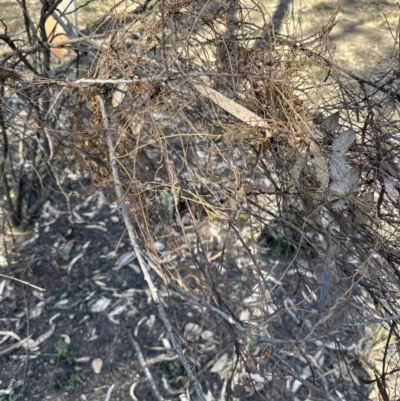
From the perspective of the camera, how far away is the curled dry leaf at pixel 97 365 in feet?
6.98

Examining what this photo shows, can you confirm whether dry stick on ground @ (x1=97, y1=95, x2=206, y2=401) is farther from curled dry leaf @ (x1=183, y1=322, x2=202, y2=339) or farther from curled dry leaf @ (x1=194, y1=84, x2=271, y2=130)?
curled dry leaf @ (x1=183, y1=322, x2=202, y2=339)

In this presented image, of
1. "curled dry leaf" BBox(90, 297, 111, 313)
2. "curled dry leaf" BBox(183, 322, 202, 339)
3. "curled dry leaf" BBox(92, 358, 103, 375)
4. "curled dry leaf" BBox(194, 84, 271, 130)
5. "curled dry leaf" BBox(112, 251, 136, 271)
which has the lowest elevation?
"curled dry leaf" BBox(92, 358, 103, 375)

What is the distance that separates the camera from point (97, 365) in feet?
7.05

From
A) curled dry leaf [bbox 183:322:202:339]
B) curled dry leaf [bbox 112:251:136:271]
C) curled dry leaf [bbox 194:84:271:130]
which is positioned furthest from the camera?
curled dry leaf [bbox 112:251:136:271]

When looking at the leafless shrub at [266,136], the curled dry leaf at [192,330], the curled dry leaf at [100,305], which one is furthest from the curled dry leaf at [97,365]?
the leafless shrub at [266,136]

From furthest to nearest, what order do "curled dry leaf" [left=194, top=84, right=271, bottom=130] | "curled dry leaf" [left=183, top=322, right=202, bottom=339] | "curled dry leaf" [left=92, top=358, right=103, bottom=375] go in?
"curled dry leaf" [left=183, top=322, right=202, bottom=339] → "curled dry leaf" [left=92, top=358, right=103, bottom=375] → "curled dry leaf" [left=194, top=84, right=271, bottom=130]

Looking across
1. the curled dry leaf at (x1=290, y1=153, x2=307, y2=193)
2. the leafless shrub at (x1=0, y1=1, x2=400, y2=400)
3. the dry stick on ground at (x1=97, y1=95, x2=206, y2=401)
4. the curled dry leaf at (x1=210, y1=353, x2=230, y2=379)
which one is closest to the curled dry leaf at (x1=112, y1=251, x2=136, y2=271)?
the curled dry leaf at (x1=210, y1=353, x2=230, y2=379)

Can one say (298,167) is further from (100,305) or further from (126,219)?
(100,305)

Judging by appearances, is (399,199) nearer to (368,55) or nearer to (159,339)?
(159,339)

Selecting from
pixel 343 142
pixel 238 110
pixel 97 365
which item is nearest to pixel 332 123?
pixel 343 142

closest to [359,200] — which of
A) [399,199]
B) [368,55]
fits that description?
[399,199]

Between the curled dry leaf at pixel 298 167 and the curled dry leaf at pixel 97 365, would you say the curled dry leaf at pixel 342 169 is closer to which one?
the curled dry leaf at pixel 298 167

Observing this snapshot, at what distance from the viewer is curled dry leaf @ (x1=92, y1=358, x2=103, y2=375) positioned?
83.8 inches

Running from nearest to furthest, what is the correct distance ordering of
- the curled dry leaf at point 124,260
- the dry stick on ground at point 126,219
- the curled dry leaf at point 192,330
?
the dry stick on ground at point 126,219 → the curled dry leaf at point 192,330 → the curled dry leaf at point 124,260
